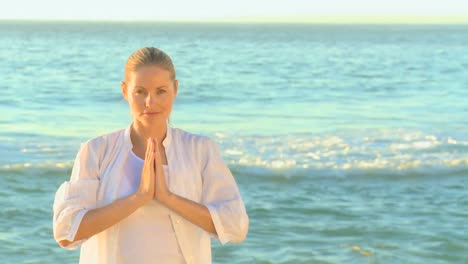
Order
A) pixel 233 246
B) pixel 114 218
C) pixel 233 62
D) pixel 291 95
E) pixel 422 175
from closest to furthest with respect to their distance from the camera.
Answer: pixel 114 218
pixel 233 246
pixel 422 175
pixel 291 95
pixel 233 62

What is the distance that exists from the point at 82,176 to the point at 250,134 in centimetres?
1314

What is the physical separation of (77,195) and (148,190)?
20cm

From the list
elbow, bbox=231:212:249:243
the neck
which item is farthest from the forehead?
elbow, bbox=231:212:249:243

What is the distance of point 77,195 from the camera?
265 centimetres

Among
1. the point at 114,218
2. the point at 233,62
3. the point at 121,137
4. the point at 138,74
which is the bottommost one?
the point at 233,62

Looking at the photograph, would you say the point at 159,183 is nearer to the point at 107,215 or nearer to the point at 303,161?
the point at 107,215

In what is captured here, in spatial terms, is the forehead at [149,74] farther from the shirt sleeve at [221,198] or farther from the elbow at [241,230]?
the elbow at [241,230]

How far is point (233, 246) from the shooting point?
7941 mm

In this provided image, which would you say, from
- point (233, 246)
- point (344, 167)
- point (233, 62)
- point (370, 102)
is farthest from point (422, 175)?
point (233, 62)

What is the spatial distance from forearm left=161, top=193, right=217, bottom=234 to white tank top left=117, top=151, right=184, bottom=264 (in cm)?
5

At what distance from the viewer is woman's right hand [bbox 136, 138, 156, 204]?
262 centimetres

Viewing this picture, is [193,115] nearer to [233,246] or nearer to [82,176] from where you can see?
[233,246]

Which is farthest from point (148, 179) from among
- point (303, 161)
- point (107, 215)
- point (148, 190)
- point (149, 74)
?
point (303, 161)

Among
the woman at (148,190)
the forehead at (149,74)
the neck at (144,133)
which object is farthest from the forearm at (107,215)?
the forehead at (149,74)
